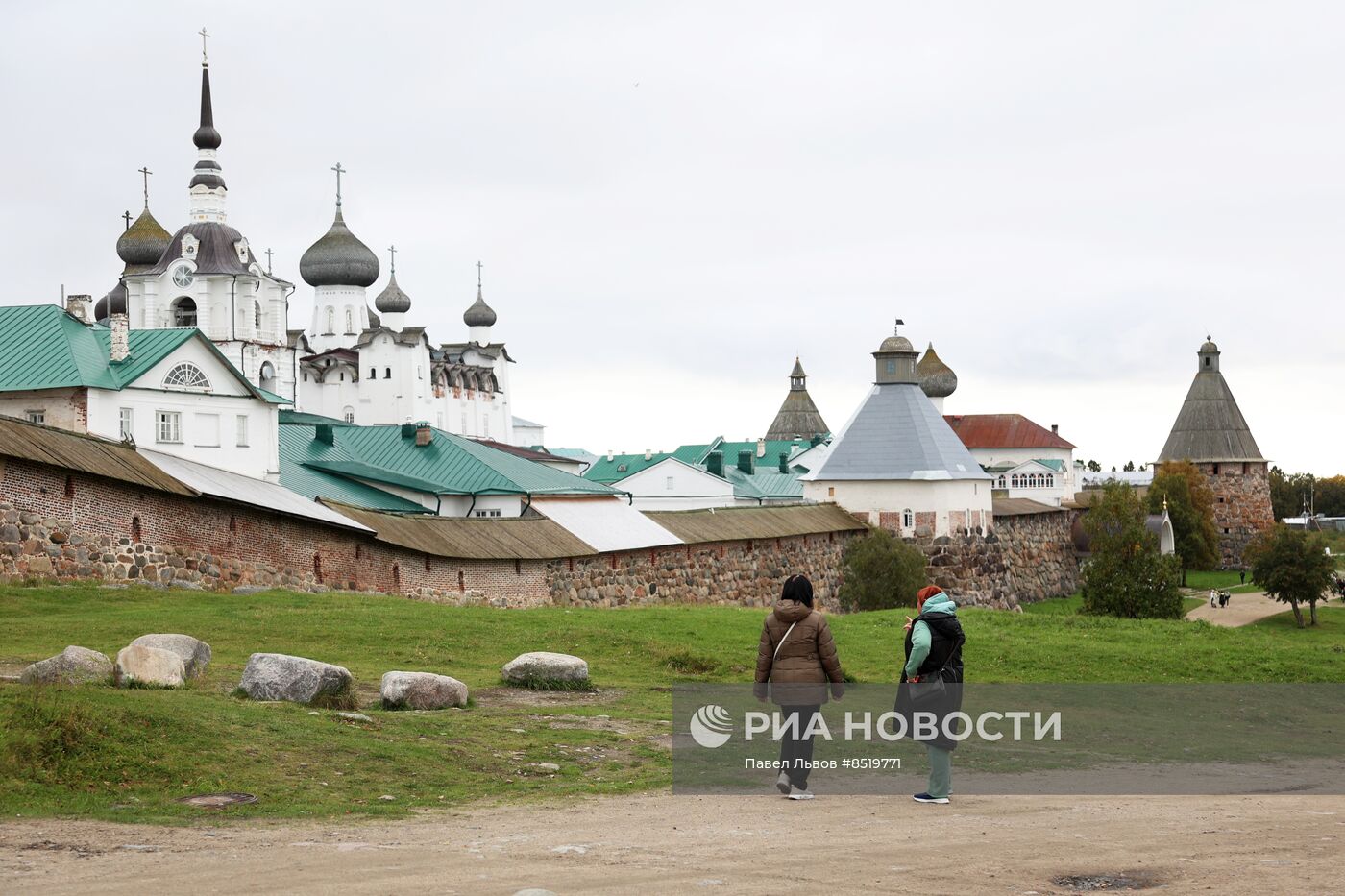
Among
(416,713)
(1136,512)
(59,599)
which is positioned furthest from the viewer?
(1136,512)

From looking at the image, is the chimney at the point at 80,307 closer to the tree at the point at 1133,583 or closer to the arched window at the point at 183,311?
the tree at the point at 1133,583

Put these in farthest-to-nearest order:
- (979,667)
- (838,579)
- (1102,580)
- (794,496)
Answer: (794,496), (838,579), (1102,580), (979,667)

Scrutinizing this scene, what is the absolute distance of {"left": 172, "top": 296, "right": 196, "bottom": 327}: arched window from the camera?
59.1 m

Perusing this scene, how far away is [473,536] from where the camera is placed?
2708 centimetres

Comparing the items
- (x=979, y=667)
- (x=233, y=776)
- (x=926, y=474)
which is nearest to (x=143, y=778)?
(x=233, y=776)

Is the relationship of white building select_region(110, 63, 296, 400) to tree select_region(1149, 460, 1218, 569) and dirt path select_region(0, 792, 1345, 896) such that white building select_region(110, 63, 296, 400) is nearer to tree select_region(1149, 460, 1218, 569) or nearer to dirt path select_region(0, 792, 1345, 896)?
tree select_region(1149, 460, 1218, 569)

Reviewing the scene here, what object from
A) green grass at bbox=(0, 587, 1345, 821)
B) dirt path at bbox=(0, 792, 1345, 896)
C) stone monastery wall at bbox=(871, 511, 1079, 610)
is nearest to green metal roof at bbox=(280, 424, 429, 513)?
green grass at bbox=(0, 587, 1345, 821)

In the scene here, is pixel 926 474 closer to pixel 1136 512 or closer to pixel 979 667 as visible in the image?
pixel 1136 512

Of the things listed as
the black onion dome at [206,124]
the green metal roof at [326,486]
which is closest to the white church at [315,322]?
the black onion dome at [206,124]

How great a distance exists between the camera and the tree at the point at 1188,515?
6069 centimetres

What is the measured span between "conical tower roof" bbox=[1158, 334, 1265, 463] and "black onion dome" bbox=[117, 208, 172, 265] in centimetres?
4422

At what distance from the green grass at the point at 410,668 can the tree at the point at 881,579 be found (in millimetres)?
11644

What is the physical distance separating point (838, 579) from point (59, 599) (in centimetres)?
2380

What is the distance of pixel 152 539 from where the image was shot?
21.9 metres
